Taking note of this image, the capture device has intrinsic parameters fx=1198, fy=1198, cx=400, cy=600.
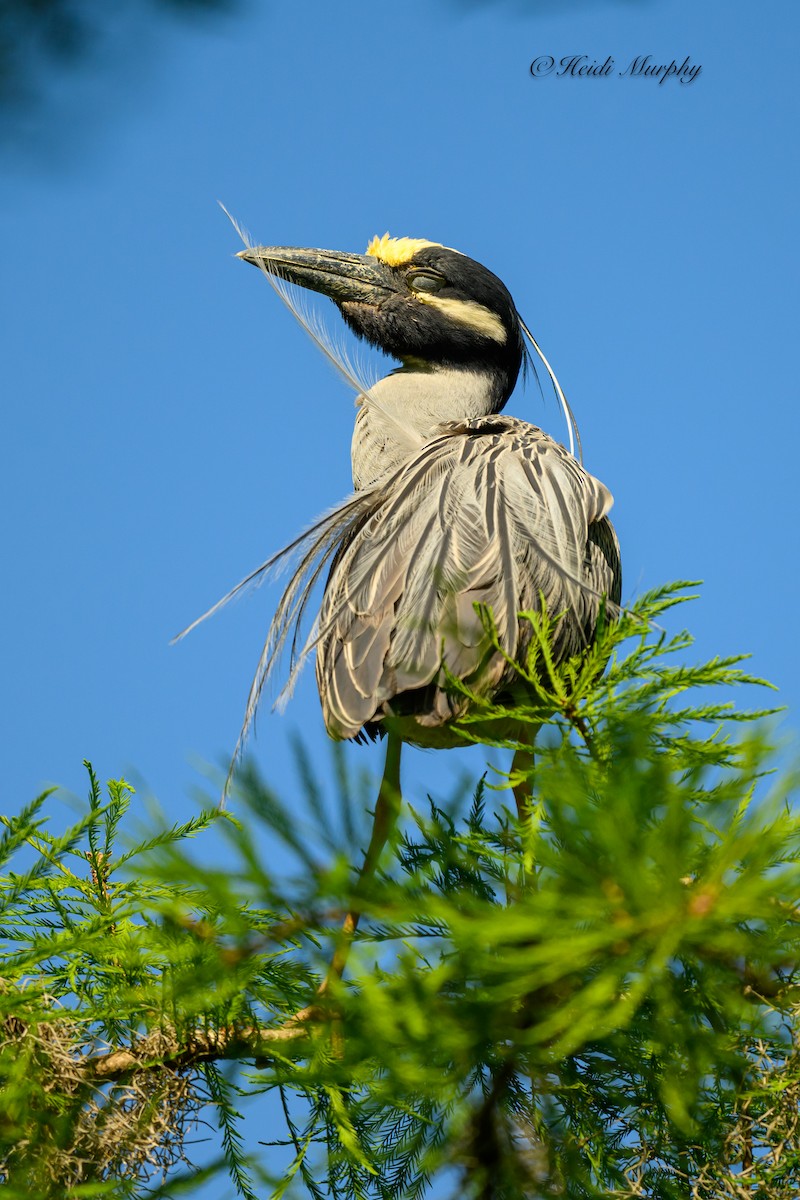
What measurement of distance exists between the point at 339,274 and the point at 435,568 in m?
1.70

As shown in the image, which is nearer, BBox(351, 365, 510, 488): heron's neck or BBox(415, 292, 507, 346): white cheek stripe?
BBox(351, 365, 510, 488): heron's neck

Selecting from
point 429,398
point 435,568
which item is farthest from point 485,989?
point 429,398

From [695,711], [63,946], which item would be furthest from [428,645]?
[63,946]

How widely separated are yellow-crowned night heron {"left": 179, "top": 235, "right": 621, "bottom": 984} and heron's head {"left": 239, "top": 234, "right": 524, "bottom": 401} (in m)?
0.29

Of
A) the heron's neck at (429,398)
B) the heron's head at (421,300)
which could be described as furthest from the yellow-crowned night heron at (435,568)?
the heron's head at (421,300)

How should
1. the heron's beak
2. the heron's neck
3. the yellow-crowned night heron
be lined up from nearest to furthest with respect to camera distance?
the yellow-crowned night heron, the heron's neck, the heron's beak

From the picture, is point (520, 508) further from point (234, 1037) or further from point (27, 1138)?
point (27, 1138)

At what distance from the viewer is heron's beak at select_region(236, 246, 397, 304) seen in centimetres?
353

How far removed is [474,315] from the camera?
3.58 metres

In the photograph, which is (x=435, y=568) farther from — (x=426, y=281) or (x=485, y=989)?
(x=426, y=281)

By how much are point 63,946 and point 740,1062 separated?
69 cm

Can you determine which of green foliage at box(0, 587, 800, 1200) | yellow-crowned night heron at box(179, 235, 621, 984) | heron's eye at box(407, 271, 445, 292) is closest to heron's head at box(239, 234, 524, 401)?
heron's eye at box(407, 271, 445, 292)

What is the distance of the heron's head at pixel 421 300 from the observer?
140 inches

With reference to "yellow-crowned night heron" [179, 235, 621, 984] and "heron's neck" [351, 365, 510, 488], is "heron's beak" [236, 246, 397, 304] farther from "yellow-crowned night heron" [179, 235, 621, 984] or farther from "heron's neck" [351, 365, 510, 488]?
"heron's neck" [351, 365, 510, 488]
